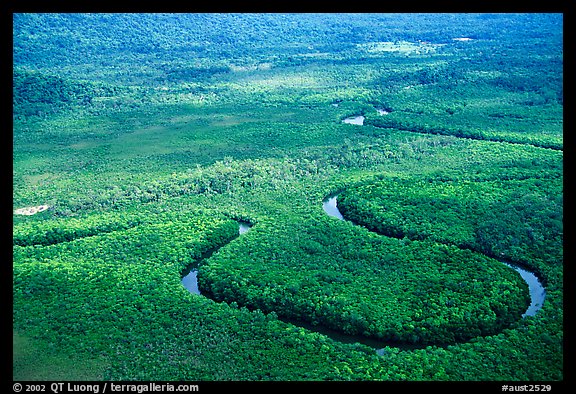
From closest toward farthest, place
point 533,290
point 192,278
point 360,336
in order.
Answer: point 360,336 → point 533,290 → point 192,278

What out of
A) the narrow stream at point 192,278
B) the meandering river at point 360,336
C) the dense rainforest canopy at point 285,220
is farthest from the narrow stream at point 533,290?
the narrow stream at point 192,278

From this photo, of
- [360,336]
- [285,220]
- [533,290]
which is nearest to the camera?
[360,336]

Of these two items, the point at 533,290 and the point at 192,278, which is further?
the point at 192,278

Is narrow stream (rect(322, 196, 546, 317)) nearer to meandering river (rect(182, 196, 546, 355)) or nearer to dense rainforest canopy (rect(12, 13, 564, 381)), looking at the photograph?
meandering river (rect(182, 196, 546, 355))

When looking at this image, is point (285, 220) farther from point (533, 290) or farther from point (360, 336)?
point (533, 290)

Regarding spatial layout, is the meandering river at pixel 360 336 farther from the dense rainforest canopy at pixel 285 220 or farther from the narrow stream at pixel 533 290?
the dense rainforest canopy at pixel 285 220

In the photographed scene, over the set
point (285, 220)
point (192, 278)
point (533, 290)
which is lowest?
point (192, 278)

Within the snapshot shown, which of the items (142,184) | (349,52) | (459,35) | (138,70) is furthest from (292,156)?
(459,35)

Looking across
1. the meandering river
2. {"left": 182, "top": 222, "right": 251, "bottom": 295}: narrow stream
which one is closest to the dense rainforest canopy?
the meandering river

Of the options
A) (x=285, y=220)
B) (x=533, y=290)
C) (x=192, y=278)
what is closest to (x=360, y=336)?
(x=533, y=290)
